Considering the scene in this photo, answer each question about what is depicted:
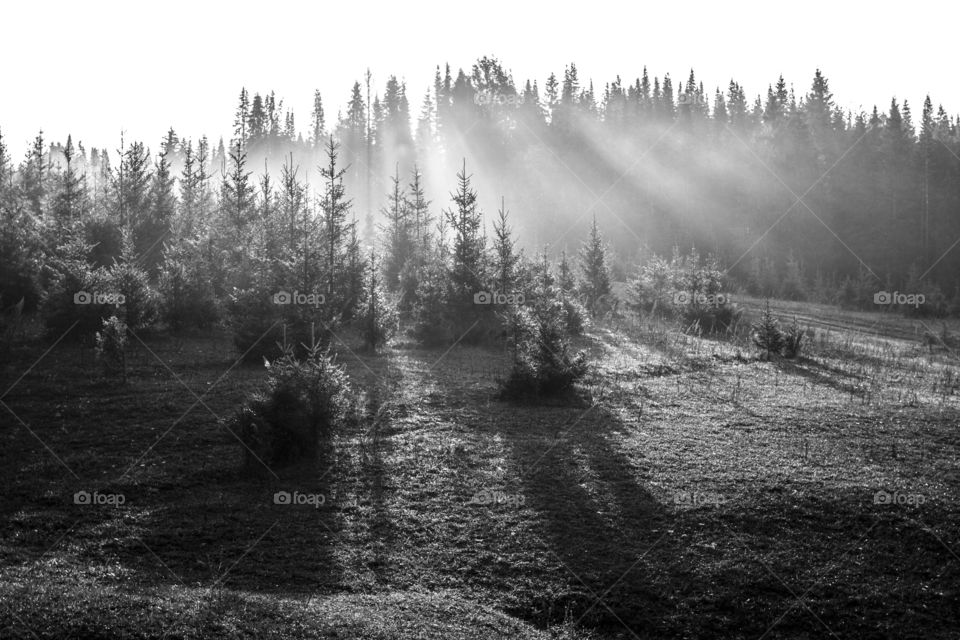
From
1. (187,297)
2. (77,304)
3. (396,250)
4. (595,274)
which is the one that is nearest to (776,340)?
(595,274)

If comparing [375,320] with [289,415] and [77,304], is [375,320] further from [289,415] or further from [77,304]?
[289,415]

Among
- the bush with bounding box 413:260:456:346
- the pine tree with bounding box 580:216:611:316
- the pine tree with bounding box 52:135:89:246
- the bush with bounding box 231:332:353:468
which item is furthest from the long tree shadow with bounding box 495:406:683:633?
the pine tree with bounding box 580:216:611:316

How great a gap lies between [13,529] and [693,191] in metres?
99.0

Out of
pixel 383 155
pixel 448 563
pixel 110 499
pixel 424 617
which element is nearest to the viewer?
pixel 424 617

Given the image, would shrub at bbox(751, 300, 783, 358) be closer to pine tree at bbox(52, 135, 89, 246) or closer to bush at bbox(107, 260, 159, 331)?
bush at bbox(107, 260, 159, 331)

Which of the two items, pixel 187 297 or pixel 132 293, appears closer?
pixel 132 293

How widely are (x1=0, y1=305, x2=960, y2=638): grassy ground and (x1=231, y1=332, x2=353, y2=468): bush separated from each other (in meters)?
0.59

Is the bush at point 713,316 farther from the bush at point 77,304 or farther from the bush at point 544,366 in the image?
the bush at point 77,304

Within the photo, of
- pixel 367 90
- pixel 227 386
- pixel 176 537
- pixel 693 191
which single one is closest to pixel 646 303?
pixel 227 386

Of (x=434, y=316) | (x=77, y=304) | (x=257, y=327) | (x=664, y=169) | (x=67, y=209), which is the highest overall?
(x=664, y=169)

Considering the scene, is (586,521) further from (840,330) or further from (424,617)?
(840,330)

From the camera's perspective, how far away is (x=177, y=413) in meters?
19.4

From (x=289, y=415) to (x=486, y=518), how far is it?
5.13 m

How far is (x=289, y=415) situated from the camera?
16.3 m
